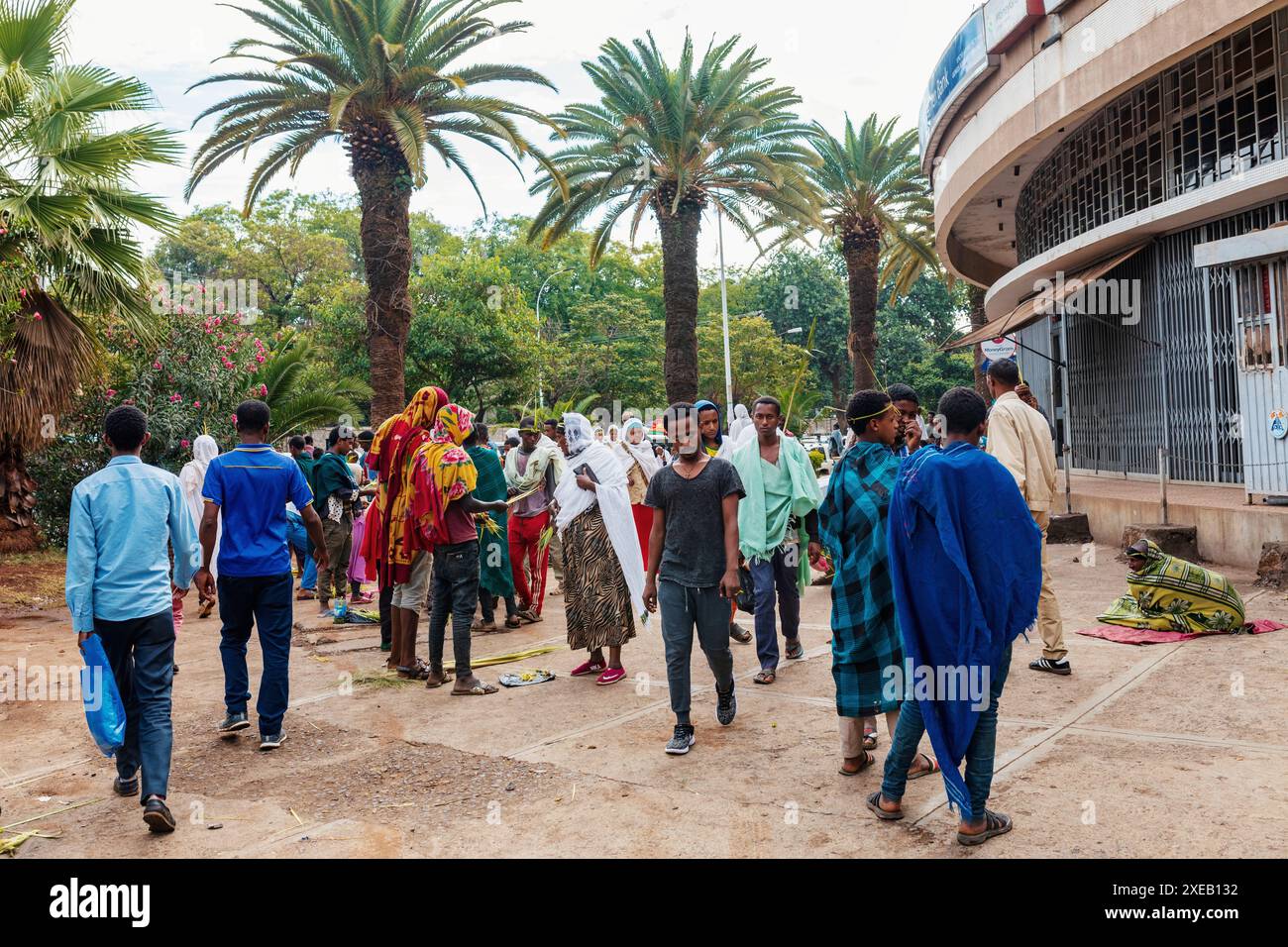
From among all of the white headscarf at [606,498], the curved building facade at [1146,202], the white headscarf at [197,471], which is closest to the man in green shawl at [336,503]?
the white headscarf at [197,471]

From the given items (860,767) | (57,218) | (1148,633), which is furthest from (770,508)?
(57,218)

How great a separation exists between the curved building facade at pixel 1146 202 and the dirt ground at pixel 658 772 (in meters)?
4.21

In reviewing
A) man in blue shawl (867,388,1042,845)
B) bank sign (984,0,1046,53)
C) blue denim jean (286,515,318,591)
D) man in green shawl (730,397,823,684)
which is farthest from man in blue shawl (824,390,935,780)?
bank sign (984,0,1046,53)

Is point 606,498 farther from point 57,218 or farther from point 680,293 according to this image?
point 680,293

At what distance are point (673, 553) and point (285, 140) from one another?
525 inches

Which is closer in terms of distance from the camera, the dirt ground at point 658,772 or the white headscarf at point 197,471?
the dirt ground at point 658,772

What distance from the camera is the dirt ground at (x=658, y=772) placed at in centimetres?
382

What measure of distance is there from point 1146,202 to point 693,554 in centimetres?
1054

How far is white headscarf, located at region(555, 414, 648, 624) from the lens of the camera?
684cm

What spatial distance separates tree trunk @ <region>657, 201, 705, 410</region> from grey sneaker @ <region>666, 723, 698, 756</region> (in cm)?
1382

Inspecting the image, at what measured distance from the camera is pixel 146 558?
14.6 feet

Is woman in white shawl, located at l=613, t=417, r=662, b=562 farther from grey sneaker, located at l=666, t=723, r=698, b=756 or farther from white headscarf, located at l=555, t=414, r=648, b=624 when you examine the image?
grey sneaker, located at l=666, t=723, r=698, b=756

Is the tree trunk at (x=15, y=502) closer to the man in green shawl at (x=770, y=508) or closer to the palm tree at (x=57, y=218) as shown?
the palm tree at (x=57, y=218)

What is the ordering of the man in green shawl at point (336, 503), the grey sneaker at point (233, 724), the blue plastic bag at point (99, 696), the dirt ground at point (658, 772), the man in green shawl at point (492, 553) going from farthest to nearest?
the man in green shawl at point (336, 503) < the man in green shawl at point (492, 553) < the grey sneaker at point (233, 724) < the blue plastic bag at point (99, 696) < the dirt ground at point (658, 772)
